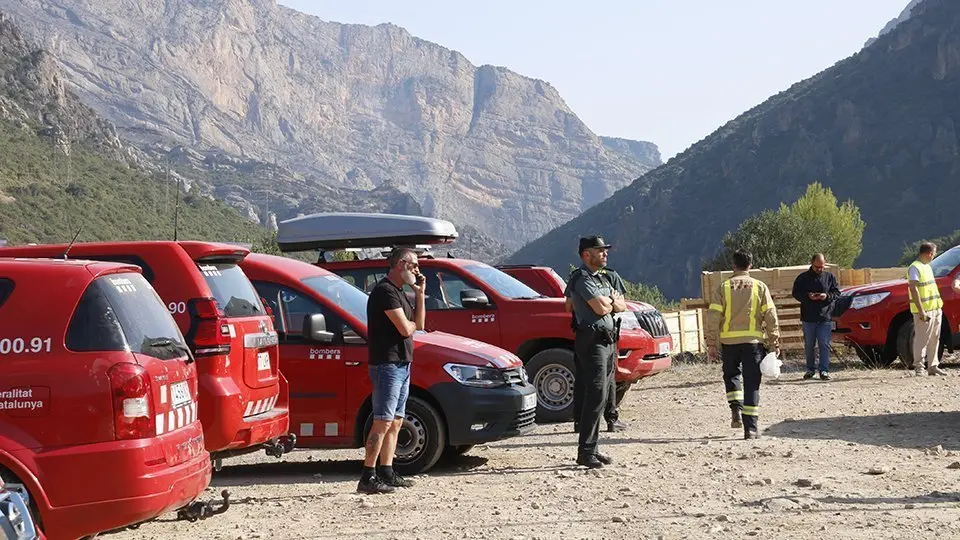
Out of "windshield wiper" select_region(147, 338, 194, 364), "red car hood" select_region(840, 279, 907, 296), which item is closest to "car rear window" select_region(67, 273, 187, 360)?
"windshield wiper" select_region(147, 338, 194, 364)

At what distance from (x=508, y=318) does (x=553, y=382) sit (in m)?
0.85

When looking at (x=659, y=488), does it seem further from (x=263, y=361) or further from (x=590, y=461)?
(x=263, y=361)

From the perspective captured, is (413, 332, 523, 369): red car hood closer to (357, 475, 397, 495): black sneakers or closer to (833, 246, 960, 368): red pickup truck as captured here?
(357, 475, 397, 495): black sneakers

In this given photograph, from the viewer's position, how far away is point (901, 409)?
1416 cm

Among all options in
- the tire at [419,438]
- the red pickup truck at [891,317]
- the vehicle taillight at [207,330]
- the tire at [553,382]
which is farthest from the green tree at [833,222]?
the vehicle taillight at [207,330]

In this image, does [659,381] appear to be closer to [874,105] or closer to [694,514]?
[694,514]

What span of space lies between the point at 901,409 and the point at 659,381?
5.68 m

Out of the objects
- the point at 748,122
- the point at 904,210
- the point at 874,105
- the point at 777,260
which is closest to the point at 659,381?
the point at 777,260

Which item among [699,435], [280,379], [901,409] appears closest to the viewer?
[280,379]

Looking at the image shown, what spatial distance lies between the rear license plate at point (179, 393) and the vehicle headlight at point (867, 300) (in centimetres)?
1427

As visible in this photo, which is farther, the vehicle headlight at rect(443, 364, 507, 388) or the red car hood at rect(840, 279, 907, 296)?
the red car hood at rect(840, 279, 907, 296)

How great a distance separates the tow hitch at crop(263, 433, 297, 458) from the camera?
29.0ft

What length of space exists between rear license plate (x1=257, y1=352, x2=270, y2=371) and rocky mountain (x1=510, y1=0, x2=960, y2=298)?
114990mm

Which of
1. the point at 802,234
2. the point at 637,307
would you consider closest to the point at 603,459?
the point at 637,307
